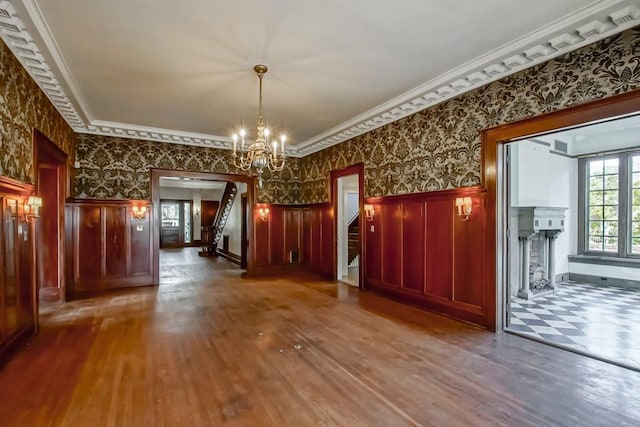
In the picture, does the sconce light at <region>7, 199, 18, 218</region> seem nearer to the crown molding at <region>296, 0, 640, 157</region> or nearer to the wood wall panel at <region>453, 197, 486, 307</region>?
the crown molding at <region>296, 0, 640, 157</region>

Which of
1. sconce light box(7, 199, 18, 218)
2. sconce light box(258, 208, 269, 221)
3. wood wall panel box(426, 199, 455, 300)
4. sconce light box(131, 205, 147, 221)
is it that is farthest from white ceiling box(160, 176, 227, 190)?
wood wall panel box(426, 199, 455, 300)

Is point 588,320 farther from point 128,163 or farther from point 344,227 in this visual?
point 128,163

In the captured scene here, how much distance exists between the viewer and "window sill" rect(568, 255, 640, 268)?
6.30 meters

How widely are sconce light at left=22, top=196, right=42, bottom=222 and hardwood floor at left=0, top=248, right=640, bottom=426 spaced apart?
142cm

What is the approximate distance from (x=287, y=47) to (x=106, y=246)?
558cm

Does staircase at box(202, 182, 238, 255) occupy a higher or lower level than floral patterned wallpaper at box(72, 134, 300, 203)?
lower

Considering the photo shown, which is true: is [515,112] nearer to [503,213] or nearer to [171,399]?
[503,213]

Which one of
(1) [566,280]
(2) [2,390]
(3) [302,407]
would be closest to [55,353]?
(2) [2,390]

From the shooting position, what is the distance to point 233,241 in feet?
35.4

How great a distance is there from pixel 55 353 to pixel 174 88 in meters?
3.57

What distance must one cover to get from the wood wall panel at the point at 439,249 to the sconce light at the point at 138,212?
5.73 m

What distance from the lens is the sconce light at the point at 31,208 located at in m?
3.60

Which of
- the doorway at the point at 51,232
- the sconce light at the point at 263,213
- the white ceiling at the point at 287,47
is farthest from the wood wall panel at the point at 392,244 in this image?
the doorway at the point at 51,232

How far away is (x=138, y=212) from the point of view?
6.63m
